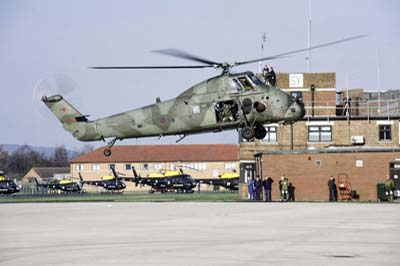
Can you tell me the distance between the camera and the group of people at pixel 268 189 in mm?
52219

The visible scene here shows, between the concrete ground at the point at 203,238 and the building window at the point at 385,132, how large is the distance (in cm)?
3422

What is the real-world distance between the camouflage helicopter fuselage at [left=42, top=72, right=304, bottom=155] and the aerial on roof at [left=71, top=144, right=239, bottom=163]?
317 ft

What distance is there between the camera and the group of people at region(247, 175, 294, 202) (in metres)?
52.2

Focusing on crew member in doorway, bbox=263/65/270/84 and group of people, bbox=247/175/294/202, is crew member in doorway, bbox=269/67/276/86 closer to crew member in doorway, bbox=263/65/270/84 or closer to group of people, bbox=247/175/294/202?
crew member in doorway, bbox=263/65/270/84

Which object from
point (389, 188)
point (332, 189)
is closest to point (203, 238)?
point (389, 188)

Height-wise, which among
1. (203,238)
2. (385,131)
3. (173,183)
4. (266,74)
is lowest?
(203,238)

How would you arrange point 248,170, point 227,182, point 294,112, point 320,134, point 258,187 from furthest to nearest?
point 227,182 → point 248,170 → point 320,134 → point 258,187 → point 294,112

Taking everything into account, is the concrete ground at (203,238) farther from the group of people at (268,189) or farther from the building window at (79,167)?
the building window at (79,167)

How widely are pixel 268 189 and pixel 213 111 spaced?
12.2m

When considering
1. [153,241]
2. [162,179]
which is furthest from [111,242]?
[162,179]

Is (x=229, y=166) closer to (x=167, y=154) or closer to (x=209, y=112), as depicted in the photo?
(x=167, y=154)

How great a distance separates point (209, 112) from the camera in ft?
139

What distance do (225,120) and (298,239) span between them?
2070 cm

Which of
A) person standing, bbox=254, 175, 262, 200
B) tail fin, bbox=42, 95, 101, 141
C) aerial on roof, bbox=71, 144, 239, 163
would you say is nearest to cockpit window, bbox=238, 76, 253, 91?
tail fin, bbox=42, 95, 101, 141
